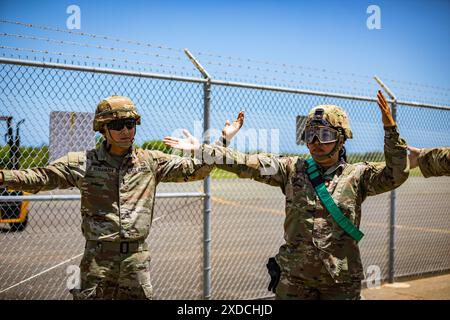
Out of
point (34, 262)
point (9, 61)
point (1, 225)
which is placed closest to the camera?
point (9, 61)

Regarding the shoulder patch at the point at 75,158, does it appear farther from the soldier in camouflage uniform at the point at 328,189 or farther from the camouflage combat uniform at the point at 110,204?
the soldier in camouflage uniform at the point at 328,189

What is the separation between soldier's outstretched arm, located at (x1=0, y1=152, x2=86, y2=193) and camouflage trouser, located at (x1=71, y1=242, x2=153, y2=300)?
50 cm

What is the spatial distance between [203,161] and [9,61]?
1.83 m

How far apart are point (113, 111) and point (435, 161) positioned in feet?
7.05

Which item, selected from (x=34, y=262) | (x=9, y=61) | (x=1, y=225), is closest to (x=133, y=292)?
(x=9, y=61)

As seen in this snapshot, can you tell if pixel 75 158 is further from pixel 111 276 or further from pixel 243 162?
pixel 243 162

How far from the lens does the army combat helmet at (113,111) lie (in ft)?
10.3

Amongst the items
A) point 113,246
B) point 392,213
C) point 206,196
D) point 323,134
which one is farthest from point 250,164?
point 392,213

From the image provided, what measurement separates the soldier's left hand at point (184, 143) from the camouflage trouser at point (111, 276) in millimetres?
791

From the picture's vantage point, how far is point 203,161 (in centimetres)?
329

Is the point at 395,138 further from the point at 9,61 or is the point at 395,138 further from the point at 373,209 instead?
the point at 373,209

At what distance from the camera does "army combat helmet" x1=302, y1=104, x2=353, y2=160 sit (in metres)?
3.08

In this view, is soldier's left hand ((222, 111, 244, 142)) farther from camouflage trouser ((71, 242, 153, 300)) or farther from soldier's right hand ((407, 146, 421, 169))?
soldier's right hand ((407, 146, 421, 169))

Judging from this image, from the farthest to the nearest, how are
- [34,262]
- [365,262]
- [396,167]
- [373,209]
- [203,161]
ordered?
1. [373,209]
2. [365,262]
3. [34,262]
4. [203,161]
5. [396,167]
